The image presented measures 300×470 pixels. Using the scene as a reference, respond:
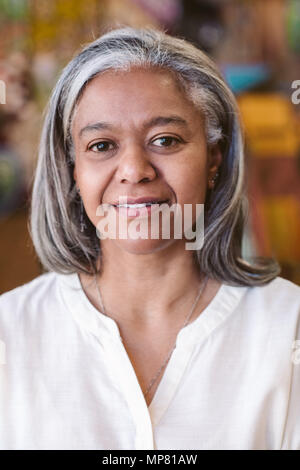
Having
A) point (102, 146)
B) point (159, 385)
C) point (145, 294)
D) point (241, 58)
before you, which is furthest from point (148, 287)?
point (241, 58)

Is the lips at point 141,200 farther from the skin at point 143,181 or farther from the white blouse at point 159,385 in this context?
the white blouse at point 159,385

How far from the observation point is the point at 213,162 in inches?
45.2

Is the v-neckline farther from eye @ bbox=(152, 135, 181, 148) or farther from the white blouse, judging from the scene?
eye @ bbox=(152, 135, 181, 148)

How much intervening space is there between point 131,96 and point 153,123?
0.06 m

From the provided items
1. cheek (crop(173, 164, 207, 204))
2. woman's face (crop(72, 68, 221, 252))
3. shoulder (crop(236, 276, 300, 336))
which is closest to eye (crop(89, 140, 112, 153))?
woman's face (crop(72, 68, 221, 252))

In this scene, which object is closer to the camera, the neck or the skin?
the skin

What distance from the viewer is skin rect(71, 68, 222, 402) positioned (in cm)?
98

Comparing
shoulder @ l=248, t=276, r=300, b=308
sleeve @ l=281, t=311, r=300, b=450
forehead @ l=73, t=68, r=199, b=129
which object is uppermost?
forehead @ l=73, t=68, r=199, b=129

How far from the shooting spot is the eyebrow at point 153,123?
38.6 inches

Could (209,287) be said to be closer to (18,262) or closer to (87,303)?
(87,303)

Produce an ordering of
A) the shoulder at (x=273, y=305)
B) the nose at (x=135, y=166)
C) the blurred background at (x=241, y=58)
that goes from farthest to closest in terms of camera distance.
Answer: the blurred background at (x=241, y=58) → the shoulder at (x=273, y=305) → the nose at (x=135, y=166)

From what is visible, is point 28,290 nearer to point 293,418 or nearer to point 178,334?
point 178,334

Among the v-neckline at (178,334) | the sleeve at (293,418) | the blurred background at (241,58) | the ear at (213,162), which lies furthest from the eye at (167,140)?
the blurred background at (241,58)

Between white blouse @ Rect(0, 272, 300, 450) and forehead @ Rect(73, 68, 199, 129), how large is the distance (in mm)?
370
